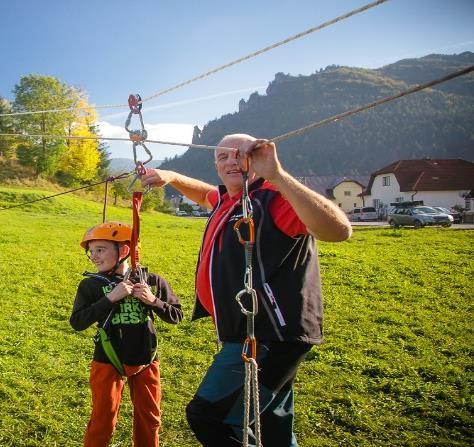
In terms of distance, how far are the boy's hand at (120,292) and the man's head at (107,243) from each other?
0.44 metres

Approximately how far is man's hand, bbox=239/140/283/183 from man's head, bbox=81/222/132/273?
1854 mm

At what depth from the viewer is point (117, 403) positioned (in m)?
3.29

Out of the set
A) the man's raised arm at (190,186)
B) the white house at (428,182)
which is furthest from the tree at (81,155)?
the man's raised arm at (190,186)

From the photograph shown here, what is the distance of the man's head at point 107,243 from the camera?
11.6 feet

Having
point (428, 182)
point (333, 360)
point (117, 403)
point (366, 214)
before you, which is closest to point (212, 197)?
point (117, 403)

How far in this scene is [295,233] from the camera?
235 centimetres

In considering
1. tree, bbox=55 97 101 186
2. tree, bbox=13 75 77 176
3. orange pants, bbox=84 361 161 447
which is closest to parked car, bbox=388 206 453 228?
orange pants, bbox=84 361 161 447

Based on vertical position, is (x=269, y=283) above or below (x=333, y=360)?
above

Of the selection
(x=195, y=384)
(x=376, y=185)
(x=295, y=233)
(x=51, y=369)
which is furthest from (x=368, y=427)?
(x=376, y=185)

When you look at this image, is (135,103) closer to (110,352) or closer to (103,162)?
(110,352)

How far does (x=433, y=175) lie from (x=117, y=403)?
6088cm

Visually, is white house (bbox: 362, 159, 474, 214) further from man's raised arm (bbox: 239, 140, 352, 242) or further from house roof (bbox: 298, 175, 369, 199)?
man's raised arm (bbox: 239, 140, 352, 242)

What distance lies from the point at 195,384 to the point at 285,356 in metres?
3.29

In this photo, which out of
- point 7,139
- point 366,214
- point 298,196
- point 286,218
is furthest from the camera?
point 366,214
